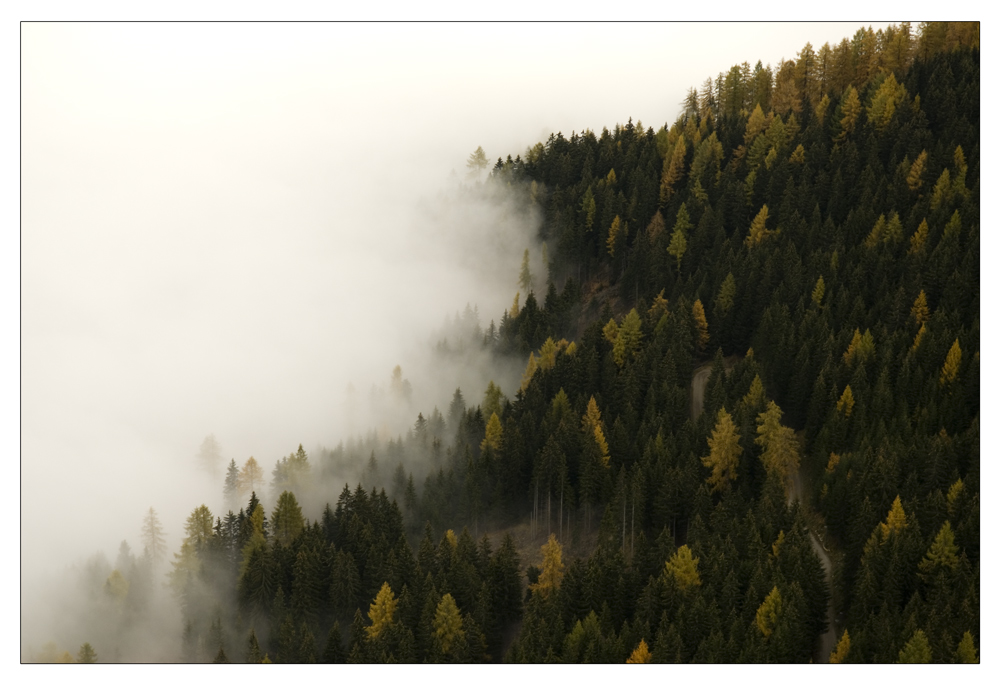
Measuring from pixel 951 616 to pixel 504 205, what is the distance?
20764 millimetres

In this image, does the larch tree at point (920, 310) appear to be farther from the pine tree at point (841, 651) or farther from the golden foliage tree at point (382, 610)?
the golden foliage tree at point (382, 610)

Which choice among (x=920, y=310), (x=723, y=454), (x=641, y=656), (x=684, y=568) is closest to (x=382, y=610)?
(x=641, y=656)

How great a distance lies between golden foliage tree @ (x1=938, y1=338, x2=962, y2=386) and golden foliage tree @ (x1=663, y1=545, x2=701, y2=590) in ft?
31.1

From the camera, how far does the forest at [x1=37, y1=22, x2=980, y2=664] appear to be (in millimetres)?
25266

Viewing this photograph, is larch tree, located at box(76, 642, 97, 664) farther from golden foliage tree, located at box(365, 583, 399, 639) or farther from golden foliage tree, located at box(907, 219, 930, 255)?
golden foliage tree, located at box(907, 219, 930, 255)

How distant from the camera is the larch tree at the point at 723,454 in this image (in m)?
30.0

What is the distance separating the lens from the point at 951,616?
75.3ft

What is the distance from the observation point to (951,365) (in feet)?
89.3

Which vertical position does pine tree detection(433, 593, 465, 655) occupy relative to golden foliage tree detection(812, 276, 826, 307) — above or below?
below

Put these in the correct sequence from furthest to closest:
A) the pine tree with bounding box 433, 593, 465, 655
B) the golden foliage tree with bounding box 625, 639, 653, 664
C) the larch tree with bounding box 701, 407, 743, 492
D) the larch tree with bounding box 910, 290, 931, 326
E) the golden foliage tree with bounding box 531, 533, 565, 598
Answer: the larch tree with bounding box 910, 290, 931, 326 < the larch tree with bounding box 701, 407, 743, 492 < the golden foliage tree with bounding box 531, 533, 565, 598 < the pine tree with bounding box 433, 593, 465, 655 < the golden foliage tree with bounding box 625, 639, 653, 664

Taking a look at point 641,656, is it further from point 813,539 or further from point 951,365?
point 951,365

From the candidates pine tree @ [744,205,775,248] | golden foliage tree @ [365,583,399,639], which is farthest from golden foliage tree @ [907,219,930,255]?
golden foliage tree @ [365,583,399,639]

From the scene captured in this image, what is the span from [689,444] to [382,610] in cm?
1176
